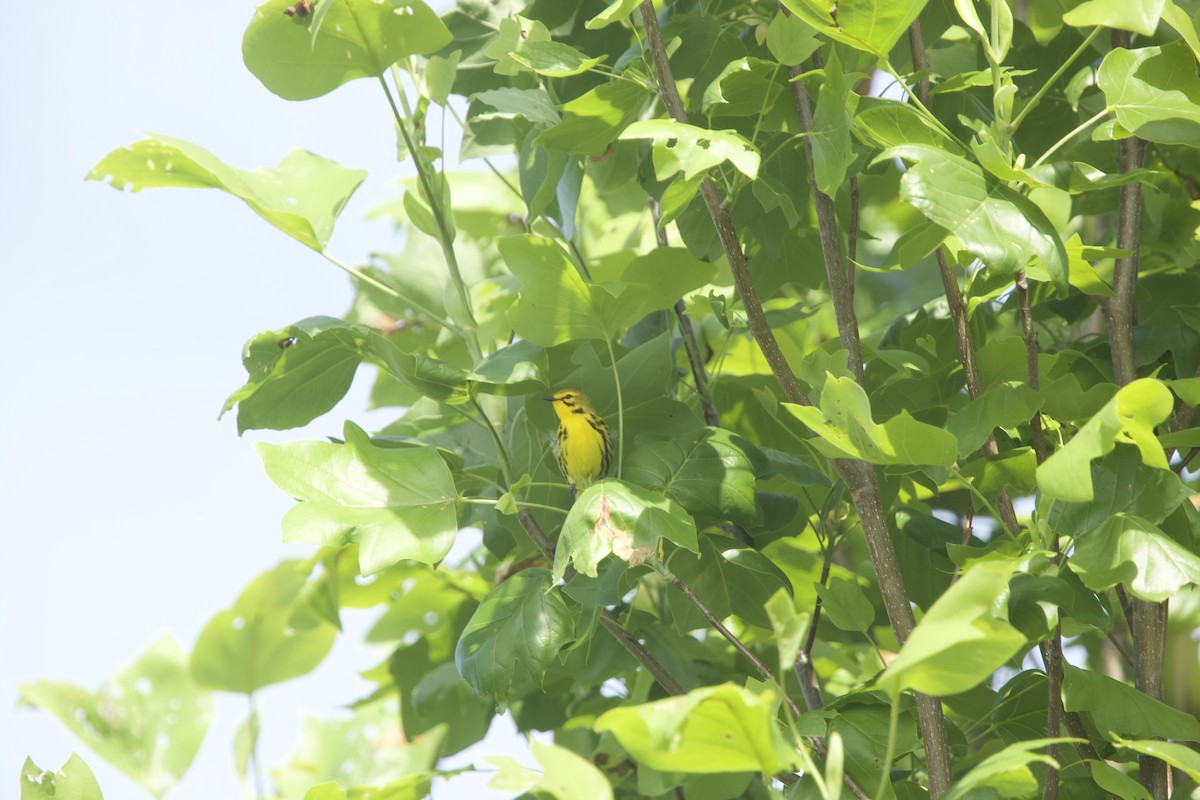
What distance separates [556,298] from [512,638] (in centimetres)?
23

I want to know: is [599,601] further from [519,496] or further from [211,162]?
[211,162]

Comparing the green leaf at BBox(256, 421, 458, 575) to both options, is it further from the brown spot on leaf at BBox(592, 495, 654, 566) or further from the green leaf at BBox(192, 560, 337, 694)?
the green leaf at BBox(192, 560, 337, 694)

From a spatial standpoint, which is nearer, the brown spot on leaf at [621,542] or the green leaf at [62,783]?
the brown spot on leaf at [621,542]

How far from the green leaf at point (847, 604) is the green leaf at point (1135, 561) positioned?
16 cm

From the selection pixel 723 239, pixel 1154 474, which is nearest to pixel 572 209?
pixel 723 239

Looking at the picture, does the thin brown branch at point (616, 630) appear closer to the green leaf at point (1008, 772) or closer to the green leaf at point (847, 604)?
the green leaf at point (847, 604)

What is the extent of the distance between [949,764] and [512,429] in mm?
405

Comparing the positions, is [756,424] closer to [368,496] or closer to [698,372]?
[698,372]

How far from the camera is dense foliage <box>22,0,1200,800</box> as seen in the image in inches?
23.2

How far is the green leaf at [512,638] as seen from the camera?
0.69 m

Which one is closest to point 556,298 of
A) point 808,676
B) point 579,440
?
point 579,440

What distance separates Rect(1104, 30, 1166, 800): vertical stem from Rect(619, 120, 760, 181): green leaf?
267 mm

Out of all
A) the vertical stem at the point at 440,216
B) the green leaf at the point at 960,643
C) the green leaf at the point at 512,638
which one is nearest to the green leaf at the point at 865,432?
the green leaf at the point at 960,643

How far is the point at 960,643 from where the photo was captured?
0.46m
